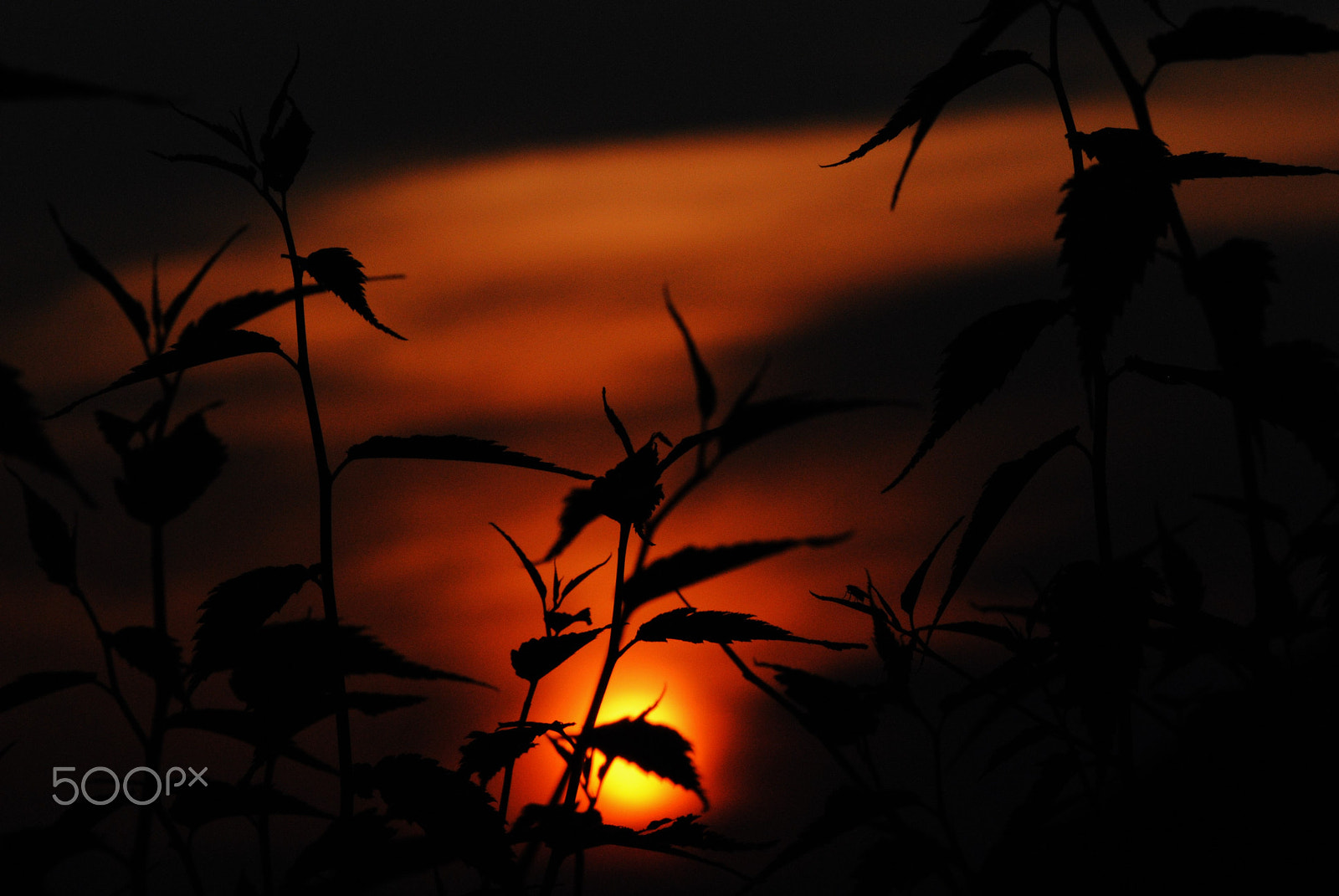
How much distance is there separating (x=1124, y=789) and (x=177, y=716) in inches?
43.2

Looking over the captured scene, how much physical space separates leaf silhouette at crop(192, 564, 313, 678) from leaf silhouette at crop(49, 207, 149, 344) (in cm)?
36

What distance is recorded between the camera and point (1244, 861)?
3.65ft

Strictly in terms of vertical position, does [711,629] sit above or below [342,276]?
below

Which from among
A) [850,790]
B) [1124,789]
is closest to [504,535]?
[850,790]

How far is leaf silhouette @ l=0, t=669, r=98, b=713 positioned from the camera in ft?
3.90

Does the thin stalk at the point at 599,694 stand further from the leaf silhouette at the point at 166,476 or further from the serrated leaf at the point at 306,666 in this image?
the leaf silhouette at the point at 166,476

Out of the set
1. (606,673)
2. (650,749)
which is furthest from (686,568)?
(650,749)

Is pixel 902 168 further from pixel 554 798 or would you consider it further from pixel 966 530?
pixel 554 798

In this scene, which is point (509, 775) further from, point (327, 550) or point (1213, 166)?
point (1213, 166)

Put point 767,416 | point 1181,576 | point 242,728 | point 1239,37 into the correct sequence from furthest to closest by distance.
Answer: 1. point 1181,576
2. point 242,728
3. point 1239,37
4. point 767,416

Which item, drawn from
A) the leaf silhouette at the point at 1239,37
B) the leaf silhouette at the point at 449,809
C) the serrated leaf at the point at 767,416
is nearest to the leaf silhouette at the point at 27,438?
the serrated leaf at the point at 767,416

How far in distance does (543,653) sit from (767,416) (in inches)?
28.1

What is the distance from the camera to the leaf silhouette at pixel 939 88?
3.93ft

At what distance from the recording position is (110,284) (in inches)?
51.7
